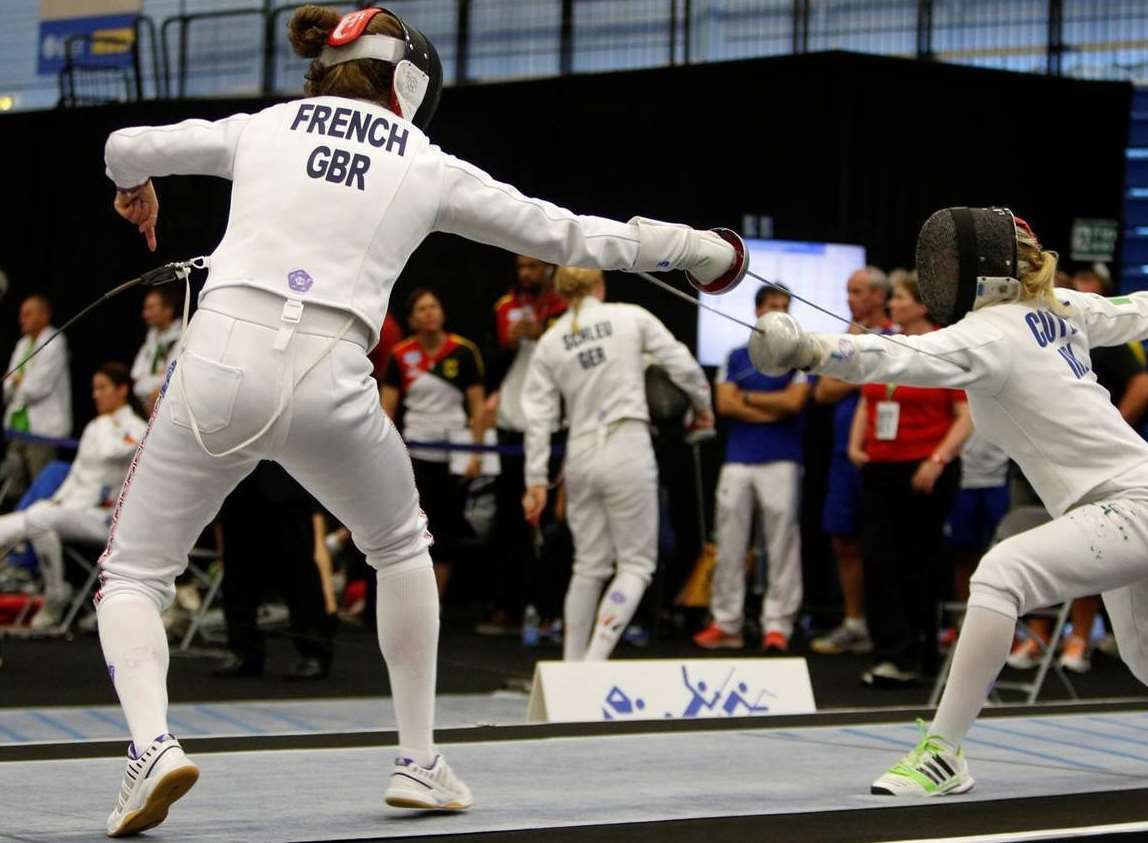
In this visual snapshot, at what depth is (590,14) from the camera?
31.9 ft

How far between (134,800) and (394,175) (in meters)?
1.15

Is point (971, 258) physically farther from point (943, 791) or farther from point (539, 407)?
point (539, 407)

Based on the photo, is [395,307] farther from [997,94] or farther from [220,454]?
[220,454]

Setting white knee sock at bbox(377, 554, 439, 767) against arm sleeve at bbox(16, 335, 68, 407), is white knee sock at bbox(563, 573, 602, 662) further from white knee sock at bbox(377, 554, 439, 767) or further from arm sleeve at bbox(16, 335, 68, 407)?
arm sleeve at bbox(16, 335, 68, 407)

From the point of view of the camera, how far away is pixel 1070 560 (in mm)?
3684

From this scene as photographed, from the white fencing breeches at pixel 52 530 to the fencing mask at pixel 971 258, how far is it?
430cm

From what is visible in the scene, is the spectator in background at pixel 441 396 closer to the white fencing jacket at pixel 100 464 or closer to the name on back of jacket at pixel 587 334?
the white fencing jacket at pixel 100 464

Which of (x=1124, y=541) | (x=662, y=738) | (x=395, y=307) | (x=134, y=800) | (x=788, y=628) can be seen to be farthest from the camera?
(x=395, y=307)

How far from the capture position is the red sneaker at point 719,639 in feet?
24.6

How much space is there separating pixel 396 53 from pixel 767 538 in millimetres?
4524

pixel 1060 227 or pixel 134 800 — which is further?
pixel 1060 227

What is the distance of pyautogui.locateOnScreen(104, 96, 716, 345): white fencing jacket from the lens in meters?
3.03

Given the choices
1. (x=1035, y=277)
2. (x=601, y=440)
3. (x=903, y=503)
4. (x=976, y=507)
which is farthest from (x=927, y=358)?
(x=976, y=507)

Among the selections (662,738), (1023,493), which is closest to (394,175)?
(662,738)
